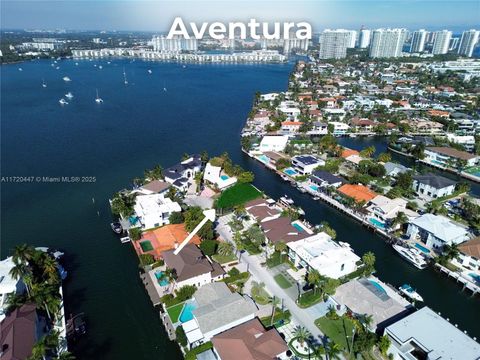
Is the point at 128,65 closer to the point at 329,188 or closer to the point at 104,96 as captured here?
the point at 104,96

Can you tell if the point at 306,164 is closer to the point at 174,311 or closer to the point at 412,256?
the point at 412,256

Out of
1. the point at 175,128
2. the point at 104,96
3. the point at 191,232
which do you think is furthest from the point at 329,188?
the point at 104,96

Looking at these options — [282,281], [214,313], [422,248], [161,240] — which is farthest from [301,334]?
[422,248]

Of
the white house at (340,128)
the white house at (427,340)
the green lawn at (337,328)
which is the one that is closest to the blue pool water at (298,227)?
the green lawn at (337,328)

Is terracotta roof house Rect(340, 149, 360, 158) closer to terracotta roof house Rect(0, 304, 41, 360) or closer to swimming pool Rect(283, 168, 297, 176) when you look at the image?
swimming pool Rect(283, 168, 297, 176)

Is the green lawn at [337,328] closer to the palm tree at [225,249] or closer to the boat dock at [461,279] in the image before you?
the palm tree at [225,249]

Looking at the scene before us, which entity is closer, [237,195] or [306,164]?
[237,195]

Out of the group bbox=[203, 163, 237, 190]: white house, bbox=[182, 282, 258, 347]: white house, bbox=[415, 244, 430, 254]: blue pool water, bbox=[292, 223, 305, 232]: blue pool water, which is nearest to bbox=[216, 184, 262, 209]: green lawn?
bbox=[203, 163, 237, 190]: white house
